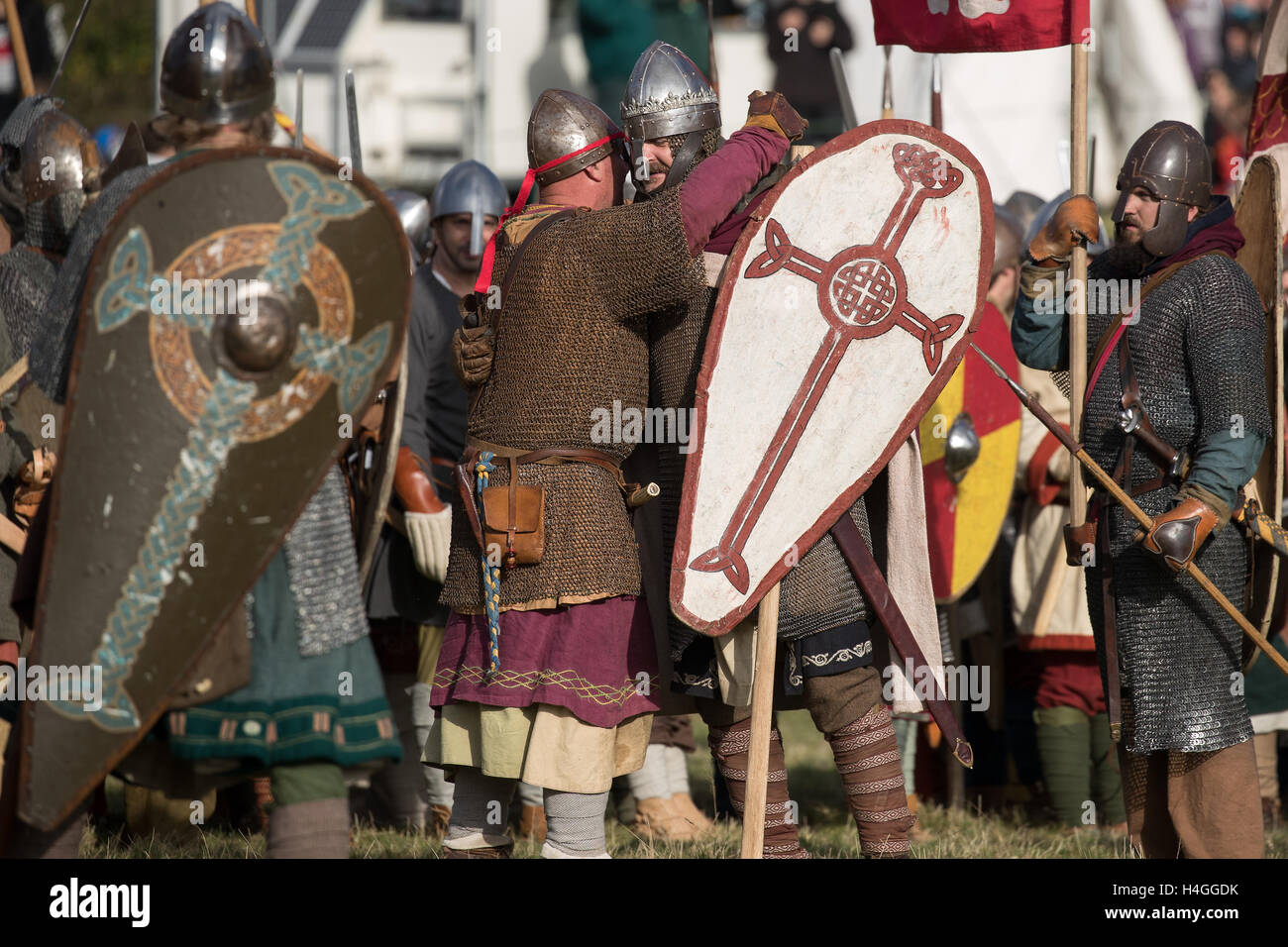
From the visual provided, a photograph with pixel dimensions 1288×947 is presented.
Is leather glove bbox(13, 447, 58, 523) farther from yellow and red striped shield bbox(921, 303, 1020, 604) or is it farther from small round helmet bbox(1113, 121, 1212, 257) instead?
small round helmet bbox(1113, 121, 1212, 257)

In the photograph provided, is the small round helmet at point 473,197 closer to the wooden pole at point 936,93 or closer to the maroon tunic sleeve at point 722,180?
the wooden pole at point 936,93

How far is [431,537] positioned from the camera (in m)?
5.36

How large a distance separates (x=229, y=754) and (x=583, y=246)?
1524mm

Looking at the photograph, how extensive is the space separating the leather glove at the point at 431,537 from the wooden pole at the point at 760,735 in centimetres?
152

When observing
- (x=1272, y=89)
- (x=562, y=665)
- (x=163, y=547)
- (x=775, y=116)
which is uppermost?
(x=1272, y=89)

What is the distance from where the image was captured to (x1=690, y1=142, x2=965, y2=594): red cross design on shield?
4180 mm

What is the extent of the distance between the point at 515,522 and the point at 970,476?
7.31 feet

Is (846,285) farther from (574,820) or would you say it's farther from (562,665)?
(574,820)

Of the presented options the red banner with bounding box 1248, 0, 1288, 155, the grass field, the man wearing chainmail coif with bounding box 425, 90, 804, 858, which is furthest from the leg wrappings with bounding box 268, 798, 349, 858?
the red banner with bounding box 1248, 0, 1288, 155

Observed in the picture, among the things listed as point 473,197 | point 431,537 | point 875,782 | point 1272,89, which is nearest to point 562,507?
point 875,782

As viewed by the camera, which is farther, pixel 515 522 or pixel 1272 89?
pixel 1272 89

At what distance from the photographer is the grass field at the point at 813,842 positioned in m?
5.06
